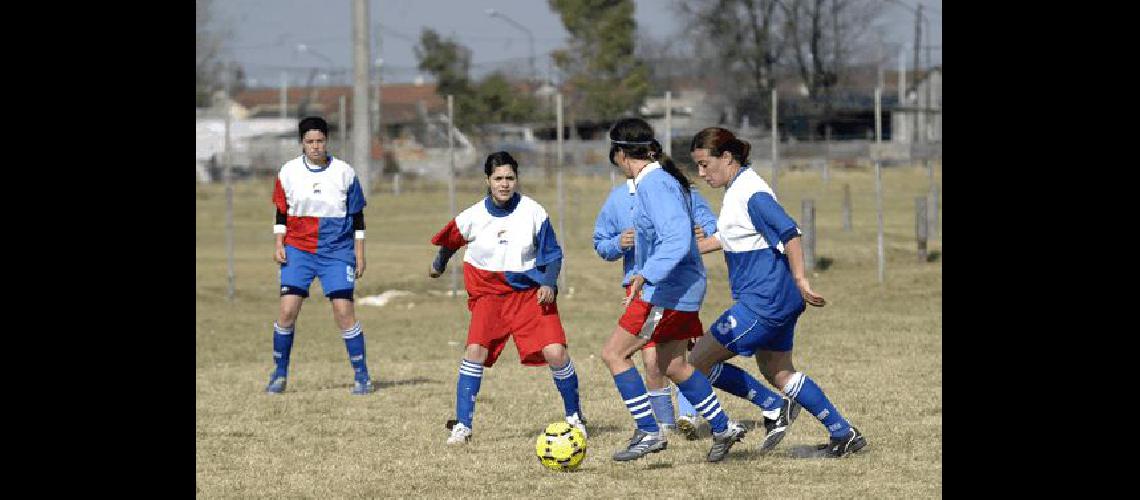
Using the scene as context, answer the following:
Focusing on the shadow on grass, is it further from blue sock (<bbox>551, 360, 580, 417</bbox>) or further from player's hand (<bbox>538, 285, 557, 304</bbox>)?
player's hand (<bbox>538, 285, 557, 304</bbox>)

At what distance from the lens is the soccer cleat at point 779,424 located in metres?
Result: 9.99

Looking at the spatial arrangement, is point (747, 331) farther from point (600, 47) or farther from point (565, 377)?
point (600, 47)

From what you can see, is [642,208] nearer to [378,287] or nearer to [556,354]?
[556,354]

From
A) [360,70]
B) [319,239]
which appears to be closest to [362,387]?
[319,239]

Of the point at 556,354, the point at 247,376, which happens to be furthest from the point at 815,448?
the point at 247,376

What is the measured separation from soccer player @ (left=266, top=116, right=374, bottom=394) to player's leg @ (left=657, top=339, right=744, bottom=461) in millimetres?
4006

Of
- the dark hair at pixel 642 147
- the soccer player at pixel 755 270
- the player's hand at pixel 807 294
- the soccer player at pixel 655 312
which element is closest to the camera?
the player's hand at pixel 807 294

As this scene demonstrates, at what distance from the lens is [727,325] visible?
9.62 metres

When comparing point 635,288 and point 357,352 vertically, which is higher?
point 635,288

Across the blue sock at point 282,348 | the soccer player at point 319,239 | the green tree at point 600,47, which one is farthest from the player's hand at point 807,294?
the green tree at point 600,47

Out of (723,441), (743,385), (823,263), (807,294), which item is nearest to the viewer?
(807,294)

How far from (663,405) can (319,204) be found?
150 inches

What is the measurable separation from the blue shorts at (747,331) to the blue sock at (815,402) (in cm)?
29

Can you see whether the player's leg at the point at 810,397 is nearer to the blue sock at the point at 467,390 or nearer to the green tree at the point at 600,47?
the blue sock at the point at 467,390
